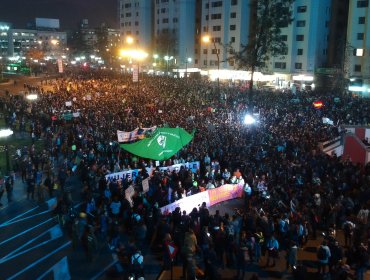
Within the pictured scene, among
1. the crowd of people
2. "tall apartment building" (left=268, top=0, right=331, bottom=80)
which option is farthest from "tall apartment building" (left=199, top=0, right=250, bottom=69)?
the crowd of people

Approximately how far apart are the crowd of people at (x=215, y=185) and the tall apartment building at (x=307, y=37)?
29.0m

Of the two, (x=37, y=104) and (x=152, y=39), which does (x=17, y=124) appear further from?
(x=152, y=39)

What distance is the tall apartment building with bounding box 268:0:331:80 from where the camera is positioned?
56.3m

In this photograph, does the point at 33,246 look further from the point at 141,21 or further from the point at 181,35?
the point at 141,21

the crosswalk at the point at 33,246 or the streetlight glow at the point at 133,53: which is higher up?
the streetlight glow at the point at 133,53

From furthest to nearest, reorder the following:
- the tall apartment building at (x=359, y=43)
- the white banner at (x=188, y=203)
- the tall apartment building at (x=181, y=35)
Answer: the tall apartment building at (x=181, y=35), the tall apartment building at (x=359, y=43), the white banner at (x=188, y=203)

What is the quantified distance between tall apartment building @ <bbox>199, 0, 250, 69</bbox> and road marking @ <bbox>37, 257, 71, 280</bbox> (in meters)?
54.0

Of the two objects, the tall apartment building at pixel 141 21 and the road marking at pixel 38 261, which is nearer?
the road marking at pixel 38 261

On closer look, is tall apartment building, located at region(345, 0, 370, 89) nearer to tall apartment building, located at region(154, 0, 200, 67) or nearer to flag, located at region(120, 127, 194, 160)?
tall apartment building, located at region(154, 0, 200, 67)

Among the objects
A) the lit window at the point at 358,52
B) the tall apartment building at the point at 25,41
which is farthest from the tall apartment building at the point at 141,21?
the tall apartment building at the point at 25,41

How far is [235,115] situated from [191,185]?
14.2 metres

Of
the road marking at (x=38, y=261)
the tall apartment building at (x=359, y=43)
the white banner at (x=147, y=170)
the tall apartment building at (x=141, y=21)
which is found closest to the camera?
the road marking at (x=38, y=261)

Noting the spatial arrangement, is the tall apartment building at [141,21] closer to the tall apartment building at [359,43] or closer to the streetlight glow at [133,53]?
the streetlight glow at [133,53]

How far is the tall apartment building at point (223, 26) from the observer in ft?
216
